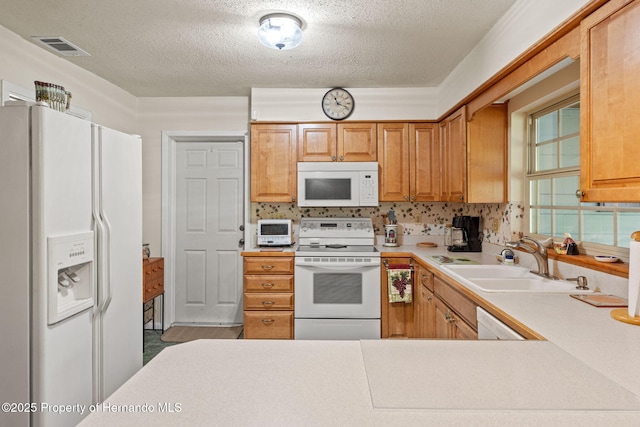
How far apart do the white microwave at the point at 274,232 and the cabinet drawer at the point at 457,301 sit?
1.43 m

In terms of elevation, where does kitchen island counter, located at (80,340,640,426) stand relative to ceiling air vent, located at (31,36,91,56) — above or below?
below

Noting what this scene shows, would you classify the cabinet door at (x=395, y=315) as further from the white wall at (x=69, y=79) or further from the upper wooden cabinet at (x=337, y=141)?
the white wall at (x=69, y=79)

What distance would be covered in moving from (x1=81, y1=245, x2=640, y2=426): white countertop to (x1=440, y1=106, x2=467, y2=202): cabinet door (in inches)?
72.0

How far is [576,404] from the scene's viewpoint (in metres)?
0.71

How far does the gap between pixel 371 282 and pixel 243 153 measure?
1876 mm

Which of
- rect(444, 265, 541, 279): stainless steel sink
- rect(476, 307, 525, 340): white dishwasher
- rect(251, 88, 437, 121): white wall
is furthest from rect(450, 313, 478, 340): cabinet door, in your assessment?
→ rect(251, 88, 437, 121): white wall

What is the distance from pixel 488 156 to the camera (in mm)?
2756

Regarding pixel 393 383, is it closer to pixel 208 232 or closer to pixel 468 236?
pixel 468 236

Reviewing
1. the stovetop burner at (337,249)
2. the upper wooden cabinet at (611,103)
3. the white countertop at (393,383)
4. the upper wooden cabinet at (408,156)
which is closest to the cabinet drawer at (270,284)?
the stovetop burner at (337,249)

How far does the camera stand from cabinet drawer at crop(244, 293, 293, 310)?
3.09 m

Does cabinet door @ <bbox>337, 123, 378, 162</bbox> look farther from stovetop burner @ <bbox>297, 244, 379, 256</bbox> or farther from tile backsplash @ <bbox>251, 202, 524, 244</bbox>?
stovetop burner @ <bbox>297, 244, 379, 256</bbox>

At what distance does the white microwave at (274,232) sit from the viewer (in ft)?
11.0

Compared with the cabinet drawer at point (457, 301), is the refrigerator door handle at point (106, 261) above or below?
above

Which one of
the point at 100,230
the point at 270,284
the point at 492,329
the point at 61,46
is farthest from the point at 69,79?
the point at 492,329
